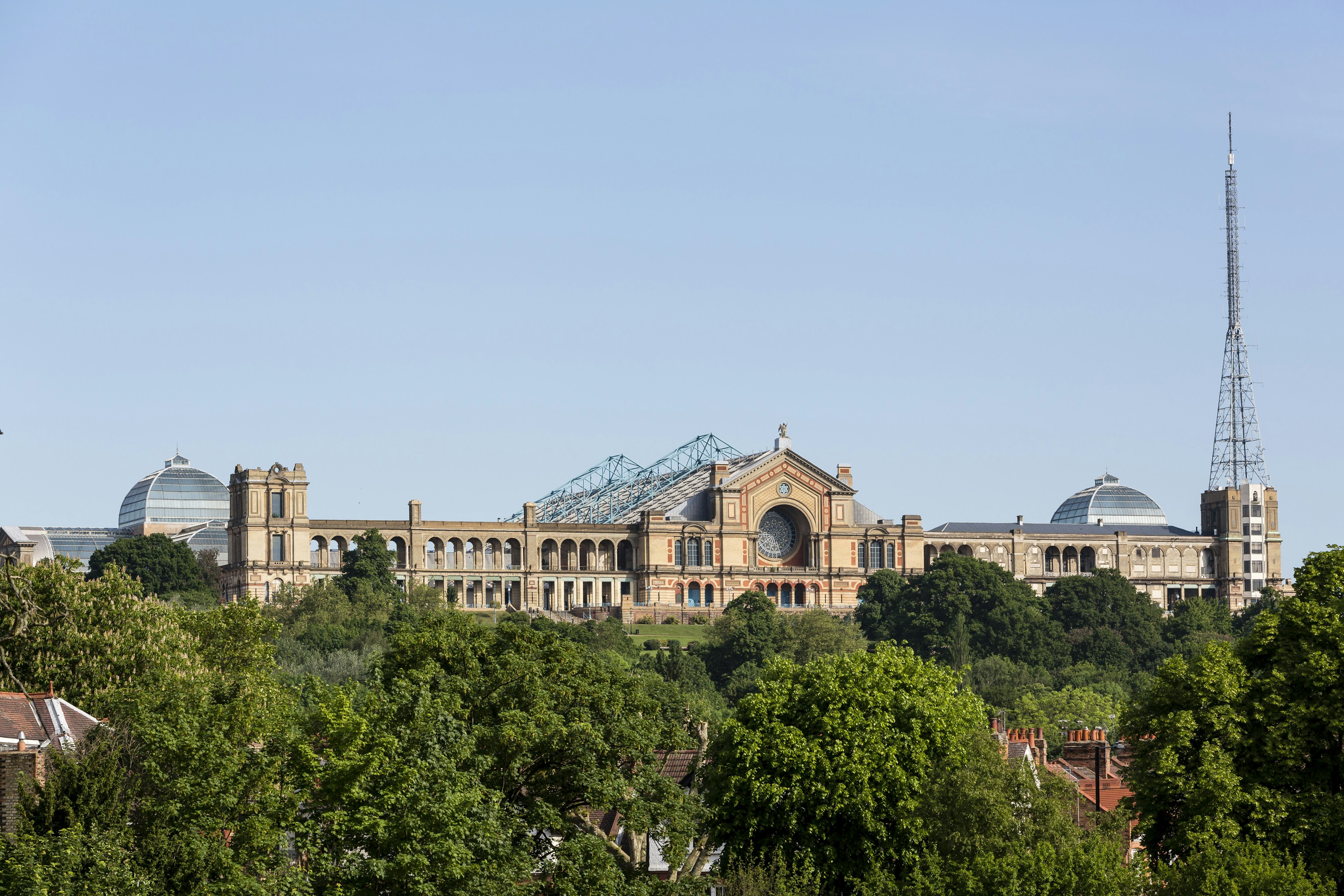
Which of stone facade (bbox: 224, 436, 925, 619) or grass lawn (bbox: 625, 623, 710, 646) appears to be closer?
grass lawn (bbox: 625, 623, 710, 646)

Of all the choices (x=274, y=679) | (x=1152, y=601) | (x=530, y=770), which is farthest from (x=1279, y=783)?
(x=1152, y=601)

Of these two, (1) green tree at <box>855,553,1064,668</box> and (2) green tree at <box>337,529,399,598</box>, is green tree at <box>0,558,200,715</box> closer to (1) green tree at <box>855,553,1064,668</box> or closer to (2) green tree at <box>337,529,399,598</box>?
(2) green tree at <box>337,529,399,598</box>

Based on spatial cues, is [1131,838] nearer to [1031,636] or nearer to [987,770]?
[987,770]

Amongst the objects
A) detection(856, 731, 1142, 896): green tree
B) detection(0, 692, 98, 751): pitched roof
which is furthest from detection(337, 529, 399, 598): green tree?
detection(856, 731, 1142, 896): green tree

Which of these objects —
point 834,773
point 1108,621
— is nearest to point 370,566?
point 1108,621

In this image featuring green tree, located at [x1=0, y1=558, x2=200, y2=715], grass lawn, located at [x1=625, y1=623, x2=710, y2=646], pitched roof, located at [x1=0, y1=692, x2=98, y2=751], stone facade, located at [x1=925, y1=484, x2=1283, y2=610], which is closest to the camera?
pitched roof, located at [x1=0, y1=692, x2=98, y2=751]

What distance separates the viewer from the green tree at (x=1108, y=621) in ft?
535

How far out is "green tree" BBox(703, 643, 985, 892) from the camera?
190 ft

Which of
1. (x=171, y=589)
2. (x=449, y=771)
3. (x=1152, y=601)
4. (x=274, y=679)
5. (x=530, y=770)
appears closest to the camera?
(x=449, y=771)

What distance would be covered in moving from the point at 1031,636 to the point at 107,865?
12870 cm

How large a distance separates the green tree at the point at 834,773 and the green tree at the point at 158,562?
107 m

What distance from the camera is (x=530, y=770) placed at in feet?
177

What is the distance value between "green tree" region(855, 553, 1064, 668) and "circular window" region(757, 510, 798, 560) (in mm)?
15807

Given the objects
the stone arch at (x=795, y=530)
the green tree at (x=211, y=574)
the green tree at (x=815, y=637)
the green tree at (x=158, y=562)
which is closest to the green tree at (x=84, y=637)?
the green tree at (x=815, y=637)
